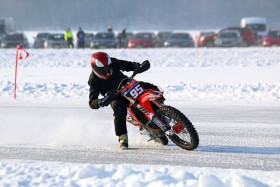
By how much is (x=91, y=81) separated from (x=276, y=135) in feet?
10.1

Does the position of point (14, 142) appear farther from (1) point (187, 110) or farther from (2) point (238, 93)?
(2) point (238, 93)

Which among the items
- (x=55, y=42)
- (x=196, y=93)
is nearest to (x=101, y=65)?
(x=196, y=93)

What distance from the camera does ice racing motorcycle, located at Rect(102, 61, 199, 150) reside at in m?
7.12

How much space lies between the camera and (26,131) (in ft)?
30.9

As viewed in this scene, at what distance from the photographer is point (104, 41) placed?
37312mm

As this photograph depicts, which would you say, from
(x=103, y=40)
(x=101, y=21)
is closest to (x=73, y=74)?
(x=103, y=40)

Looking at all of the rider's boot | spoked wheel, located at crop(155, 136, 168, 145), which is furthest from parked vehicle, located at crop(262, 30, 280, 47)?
the rider's boot

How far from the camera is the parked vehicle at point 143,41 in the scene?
123 ft

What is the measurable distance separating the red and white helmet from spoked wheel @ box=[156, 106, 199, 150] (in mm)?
887

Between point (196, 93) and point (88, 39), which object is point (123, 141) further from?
point (88, 39)

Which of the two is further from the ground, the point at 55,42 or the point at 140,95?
the point at 140,95

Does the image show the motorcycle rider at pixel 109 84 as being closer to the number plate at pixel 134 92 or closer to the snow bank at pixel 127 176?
the number plate at pixel 134 92

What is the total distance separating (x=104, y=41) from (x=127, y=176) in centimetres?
3201

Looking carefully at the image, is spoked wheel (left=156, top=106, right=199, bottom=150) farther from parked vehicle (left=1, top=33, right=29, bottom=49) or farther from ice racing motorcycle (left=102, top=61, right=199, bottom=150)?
parked vehicle (left=1, top=33, right=29, bottom=49)
